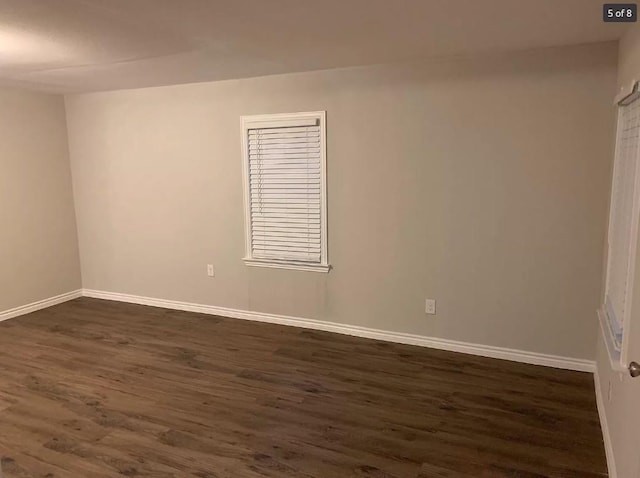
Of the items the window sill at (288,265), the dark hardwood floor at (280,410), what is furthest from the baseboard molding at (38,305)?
the window sill at (288,265)

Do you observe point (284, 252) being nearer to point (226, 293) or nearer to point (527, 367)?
point (226, 293)

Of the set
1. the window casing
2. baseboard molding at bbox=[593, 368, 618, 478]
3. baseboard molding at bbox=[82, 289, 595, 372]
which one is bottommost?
baseboard molding at bbox=[593, 368, 618, 478]

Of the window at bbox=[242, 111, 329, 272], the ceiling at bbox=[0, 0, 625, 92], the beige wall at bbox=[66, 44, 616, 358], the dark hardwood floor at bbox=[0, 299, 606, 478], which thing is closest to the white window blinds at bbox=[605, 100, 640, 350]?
the beige wall at bbox=[66, 44, 616, 358]

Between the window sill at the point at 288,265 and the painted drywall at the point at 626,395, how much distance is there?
225cm

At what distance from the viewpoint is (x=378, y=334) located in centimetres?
425

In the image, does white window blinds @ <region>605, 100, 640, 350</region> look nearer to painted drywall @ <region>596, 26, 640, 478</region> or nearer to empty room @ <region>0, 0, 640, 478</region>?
empty room @ <region>0, 0, 640, 478</region>

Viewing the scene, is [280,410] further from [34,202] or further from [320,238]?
[34,202]

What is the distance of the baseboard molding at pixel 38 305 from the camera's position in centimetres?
498

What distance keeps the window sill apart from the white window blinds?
7.37ft

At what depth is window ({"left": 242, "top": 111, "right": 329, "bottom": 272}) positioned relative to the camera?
14.0 feet

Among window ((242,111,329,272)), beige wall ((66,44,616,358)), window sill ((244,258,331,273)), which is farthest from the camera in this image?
window sill ((244,258,331,273))

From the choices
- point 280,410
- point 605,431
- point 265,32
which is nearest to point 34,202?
point 265,32

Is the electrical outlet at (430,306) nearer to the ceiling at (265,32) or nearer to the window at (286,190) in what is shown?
the window at (286,190)

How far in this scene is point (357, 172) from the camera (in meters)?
4.10
